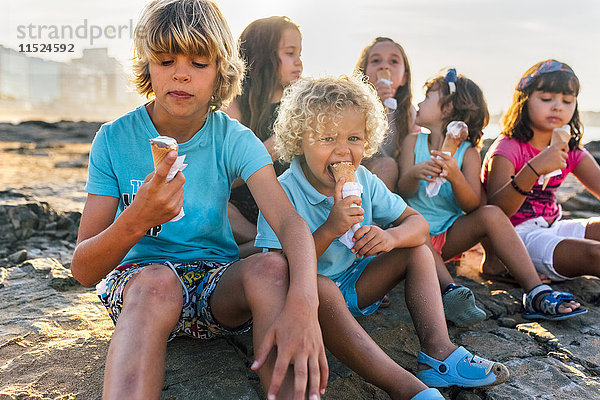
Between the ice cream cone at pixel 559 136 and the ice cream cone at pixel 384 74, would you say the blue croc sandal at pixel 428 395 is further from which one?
the ice cream cone at pixel 384 74

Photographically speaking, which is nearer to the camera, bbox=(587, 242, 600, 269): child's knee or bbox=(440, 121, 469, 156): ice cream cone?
bbox=(587, 242, 600, 269): child's knee

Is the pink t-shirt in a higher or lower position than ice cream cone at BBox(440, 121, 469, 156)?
lower

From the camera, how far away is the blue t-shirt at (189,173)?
6.74 feet

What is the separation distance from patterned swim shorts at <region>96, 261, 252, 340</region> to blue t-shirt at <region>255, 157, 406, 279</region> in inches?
14.4

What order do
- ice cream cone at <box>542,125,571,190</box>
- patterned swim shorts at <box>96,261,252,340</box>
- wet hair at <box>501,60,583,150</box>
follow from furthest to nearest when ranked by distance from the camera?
wet hair at <box>501,60,583,150</box>
ice cream cone at <box>542,125,571,190</box>
patterned swim shorts at <box>96,261,252,340</box>

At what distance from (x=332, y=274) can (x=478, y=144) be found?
176 centimetres

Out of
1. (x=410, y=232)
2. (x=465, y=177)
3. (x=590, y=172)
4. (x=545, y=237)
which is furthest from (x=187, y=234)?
(x=590, y=172)

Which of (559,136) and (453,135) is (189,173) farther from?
(559,136)

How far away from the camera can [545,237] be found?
3.34 metres

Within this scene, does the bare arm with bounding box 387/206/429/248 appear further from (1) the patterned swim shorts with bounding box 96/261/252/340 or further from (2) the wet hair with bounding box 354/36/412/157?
(2) the wet hair with bounding box 354/36/412/157

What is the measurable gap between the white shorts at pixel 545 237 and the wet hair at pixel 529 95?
586 mm

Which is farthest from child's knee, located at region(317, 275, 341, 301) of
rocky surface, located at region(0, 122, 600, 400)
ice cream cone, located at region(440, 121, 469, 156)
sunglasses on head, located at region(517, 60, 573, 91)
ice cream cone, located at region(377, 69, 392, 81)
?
sunglasses on head, located at region(517, 60, 573, 91)

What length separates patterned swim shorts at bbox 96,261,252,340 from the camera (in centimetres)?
188

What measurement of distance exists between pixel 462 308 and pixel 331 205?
2.79 feet
